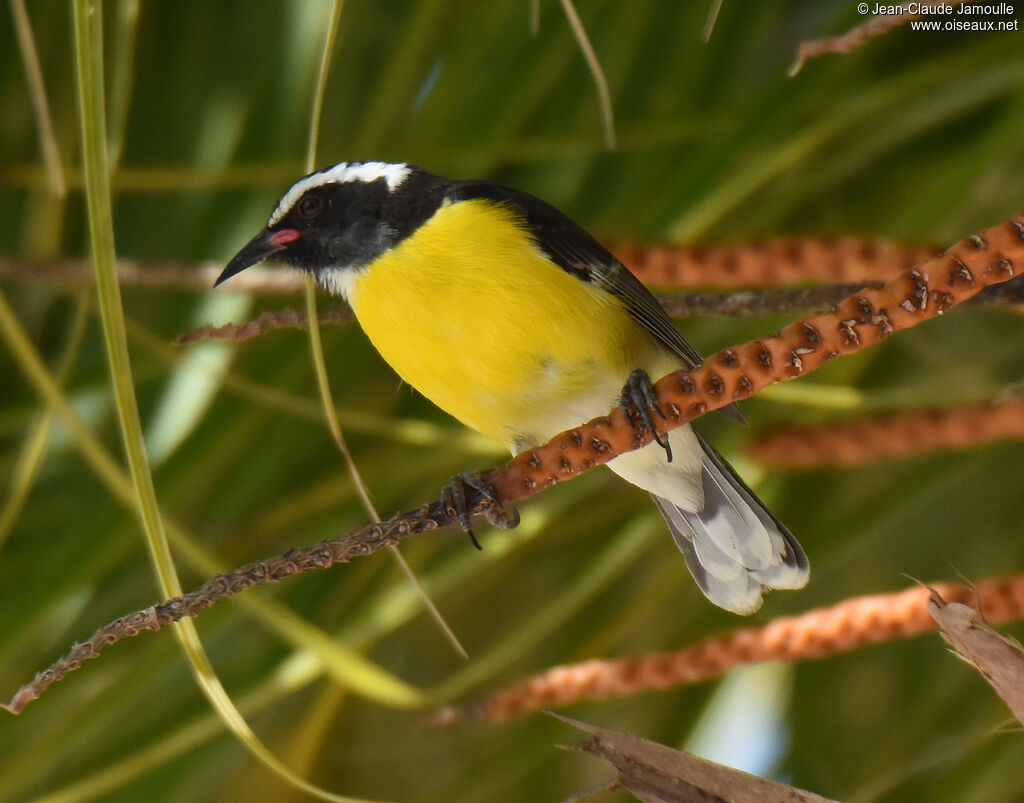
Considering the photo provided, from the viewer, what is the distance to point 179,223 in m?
0.98

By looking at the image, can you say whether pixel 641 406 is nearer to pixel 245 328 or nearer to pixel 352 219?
pixel 245 328

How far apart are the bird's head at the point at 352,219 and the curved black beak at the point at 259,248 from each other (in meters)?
0.02

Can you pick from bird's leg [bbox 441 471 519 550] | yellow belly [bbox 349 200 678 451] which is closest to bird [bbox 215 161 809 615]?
yellow belly [bbox 349 200 678 451]

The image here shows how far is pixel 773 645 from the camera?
664 mm

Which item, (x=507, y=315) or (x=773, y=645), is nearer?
(x=773, y=645)

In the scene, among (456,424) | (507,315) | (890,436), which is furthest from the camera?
(456,424)

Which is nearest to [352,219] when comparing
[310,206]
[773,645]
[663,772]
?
[310,206]

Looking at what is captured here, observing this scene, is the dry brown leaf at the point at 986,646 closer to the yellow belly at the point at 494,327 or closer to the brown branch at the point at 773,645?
the brown branch at the point at 773,645

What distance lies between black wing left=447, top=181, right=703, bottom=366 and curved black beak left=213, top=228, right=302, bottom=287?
152 mm

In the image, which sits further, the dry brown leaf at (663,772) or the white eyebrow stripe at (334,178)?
the white eyebrow stripe at (334,178)

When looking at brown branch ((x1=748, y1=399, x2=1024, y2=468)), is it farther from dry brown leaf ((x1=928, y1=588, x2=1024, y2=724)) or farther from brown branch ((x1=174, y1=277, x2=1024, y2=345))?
dry brown leaf ((x1=928, y1=588, x2=1024, y2=724))

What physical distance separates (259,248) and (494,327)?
18cm

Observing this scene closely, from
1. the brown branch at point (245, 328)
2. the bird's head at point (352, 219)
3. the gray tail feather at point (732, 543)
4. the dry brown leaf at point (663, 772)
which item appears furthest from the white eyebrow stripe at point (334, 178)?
the dry brown leaf at point (663, 772)

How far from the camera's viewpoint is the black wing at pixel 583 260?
0.90 metres
